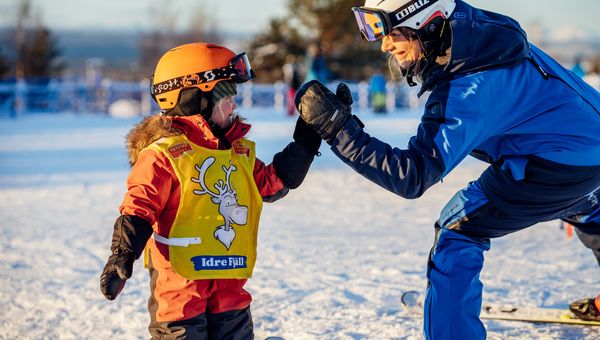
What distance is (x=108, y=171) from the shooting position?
10.3m

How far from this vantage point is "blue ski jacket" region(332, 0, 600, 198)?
268 cm

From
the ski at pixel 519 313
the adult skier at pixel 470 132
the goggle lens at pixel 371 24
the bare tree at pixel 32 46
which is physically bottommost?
the ski at pixel 519 313

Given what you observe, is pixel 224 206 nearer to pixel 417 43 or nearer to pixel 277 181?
pixel 277 181

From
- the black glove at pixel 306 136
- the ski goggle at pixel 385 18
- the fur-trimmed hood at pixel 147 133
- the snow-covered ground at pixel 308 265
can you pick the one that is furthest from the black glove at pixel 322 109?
the snow-covered ground at pixel 308 265

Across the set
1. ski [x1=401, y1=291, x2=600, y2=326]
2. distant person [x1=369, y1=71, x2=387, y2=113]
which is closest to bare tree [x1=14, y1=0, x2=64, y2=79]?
distant person [x1=369, y1=71, x2=387, y2=113]

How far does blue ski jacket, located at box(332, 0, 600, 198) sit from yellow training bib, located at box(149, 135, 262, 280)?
494mm

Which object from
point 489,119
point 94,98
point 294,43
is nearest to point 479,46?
point 489,119

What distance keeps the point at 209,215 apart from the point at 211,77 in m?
0.59

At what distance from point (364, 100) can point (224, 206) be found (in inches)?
987

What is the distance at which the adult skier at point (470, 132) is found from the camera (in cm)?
271

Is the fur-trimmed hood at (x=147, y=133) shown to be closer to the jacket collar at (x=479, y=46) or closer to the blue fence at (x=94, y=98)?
the jacket collar at (x=479, y=46)

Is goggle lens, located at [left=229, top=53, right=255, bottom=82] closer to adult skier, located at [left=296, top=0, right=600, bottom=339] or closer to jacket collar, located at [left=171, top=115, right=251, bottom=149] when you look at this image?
jacket collar, located at [left=171, top=115, right=251, bottom=149]

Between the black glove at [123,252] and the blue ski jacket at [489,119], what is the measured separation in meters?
0.83

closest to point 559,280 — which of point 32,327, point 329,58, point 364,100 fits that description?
point 32,327
